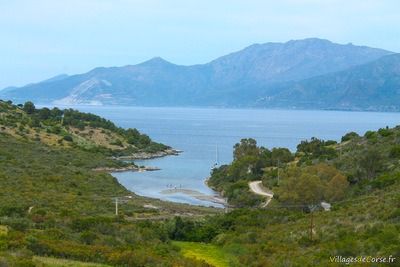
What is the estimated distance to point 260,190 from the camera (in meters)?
64.9

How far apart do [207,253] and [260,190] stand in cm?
3883

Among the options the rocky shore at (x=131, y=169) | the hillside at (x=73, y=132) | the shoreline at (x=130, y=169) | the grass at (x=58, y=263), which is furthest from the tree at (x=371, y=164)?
the hillside at (x=73, y=132)

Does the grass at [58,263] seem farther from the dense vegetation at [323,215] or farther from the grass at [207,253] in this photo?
the dense vegetation at [323,215]

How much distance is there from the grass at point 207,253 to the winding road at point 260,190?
1042 inches

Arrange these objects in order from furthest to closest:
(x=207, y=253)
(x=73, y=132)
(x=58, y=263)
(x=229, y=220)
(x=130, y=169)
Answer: (x=73, y=132) → (x=130, y=169) → (x=229, y=220) → (x=207, y=253) → (x=58, y=263)

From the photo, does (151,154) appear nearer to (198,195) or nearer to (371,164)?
(198,195)

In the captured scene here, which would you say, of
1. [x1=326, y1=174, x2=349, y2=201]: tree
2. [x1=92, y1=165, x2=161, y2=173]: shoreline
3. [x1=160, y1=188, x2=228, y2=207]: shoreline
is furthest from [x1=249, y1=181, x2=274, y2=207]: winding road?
[x1=92, y1=165, x2=161, y2=173]: shoreline

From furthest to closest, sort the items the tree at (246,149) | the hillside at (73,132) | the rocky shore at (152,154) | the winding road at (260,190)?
1. the rocky shore at (152,154)
2. the hillside at (73,132)
3. the tree at (246,149)
4. the winding road at (260,190)

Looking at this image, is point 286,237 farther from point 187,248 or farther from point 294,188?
point 294,188

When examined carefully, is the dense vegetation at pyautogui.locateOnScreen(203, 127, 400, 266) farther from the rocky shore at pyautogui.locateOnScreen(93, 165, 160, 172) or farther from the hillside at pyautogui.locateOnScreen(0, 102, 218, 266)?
the rocky shore at pyautogui.locateOnScreen(93, 165, 160, 172)

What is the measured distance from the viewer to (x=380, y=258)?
17594 millimetres

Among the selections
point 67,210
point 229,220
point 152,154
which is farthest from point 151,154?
point 229,220

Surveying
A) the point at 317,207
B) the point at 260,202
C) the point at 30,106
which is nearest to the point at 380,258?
the point at 317,207

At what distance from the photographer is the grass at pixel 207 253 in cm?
2402
